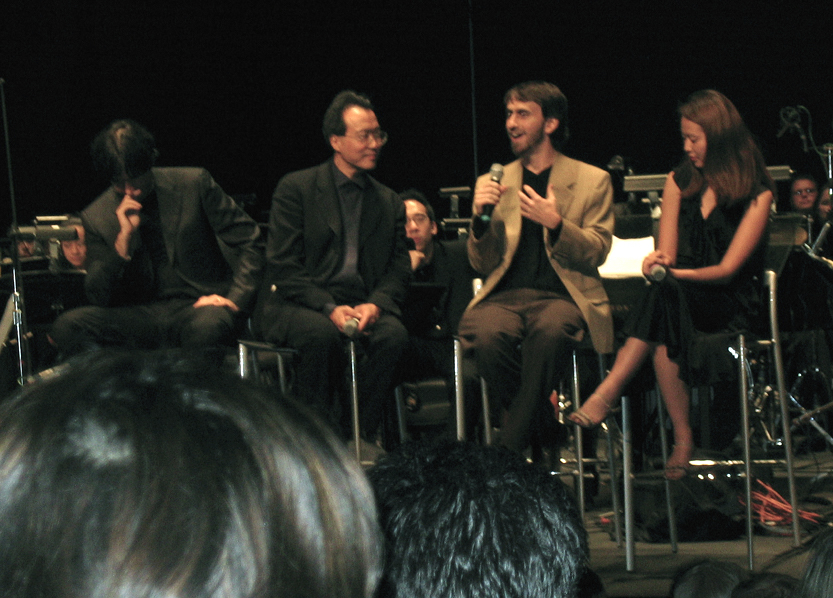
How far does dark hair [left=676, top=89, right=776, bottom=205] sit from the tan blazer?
0.32 meters

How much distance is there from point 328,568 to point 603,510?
343cm

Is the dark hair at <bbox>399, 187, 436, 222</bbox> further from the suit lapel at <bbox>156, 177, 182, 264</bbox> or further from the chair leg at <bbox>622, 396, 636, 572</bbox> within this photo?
the chair leg at <bbox>622, 396, 636, 572</bbox>

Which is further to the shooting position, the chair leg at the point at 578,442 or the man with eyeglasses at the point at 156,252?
the man with eyeglasses at the point at 156,252

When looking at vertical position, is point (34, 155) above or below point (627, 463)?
above

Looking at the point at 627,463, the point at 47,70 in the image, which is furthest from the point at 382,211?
the point at 47,70

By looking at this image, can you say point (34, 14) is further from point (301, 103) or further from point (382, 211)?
point (382, 211)

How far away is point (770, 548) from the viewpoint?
2840mm

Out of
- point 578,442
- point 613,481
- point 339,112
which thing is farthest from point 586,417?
point 339,112

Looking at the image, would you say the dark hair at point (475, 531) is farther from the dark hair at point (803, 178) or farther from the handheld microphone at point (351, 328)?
the dark hair at point (803, 178)

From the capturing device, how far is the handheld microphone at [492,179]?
2.97 metres

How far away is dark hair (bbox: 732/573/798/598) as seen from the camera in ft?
2.80

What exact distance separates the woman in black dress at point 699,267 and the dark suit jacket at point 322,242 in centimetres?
84

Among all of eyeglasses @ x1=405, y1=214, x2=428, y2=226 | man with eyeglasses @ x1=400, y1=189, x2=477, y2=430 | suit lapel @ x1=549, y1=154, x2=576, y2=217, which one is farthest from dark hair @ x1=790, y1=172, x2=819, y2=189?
suit lapel @ x1=549, y1=154, x2=576, y2=217

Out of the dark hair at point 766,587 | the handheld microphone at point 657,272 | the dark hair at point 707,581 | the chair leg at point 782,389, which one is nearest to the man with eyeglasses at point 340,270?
the handheld microphone at point 657,272
